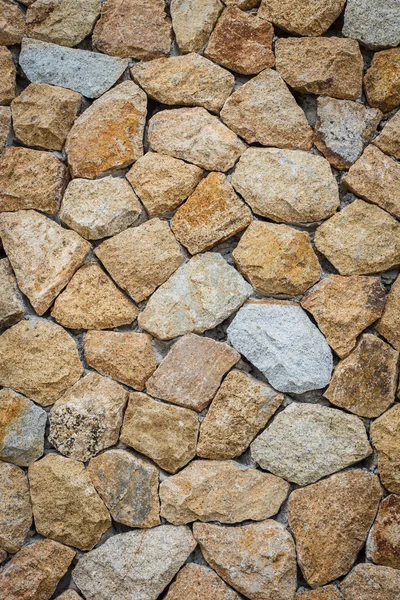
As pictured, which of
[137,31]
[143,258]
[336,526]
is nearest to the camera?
[336,526]

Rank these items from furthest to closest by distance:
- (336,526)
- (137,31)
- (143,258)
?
(137,31) < (143,258) < (336,526)

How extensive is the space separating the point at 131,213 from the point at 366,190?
24.3 inches

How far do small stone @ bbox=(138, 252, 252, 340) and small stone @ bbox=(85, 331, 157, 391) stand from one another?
0.16 feet

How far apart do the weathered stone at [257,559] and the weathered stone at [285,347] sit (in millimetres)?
363

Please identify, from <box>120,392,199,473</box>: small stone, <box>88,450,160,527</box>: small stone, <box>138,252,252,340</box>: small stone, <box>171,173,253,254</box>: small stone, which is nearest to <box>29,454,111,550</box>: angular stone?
<box>88,450,160,527</box>: small stone

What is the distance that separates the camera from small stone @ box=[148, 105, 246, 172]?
66.8 inches

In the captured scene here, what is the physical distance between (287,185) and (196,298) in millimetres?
377

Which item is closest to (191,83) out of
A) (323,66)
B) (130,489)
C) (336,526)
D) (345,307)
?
(323,66)

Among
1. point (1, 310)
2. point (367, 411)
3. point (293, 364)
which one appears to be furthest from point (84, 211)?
point (367, 411)

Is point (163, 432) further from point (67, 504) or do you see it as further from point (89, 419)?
point (67, 504)

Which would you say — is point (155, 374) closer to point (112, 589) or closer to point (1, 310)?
point (1, 310)

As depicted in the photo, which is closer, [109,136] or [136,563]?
[136,563]

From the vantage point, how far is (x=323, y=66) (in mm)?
1682

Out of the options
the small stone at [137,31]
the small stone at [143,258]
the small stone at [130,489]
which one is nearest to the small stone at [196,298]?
the small stone at [143,258]
